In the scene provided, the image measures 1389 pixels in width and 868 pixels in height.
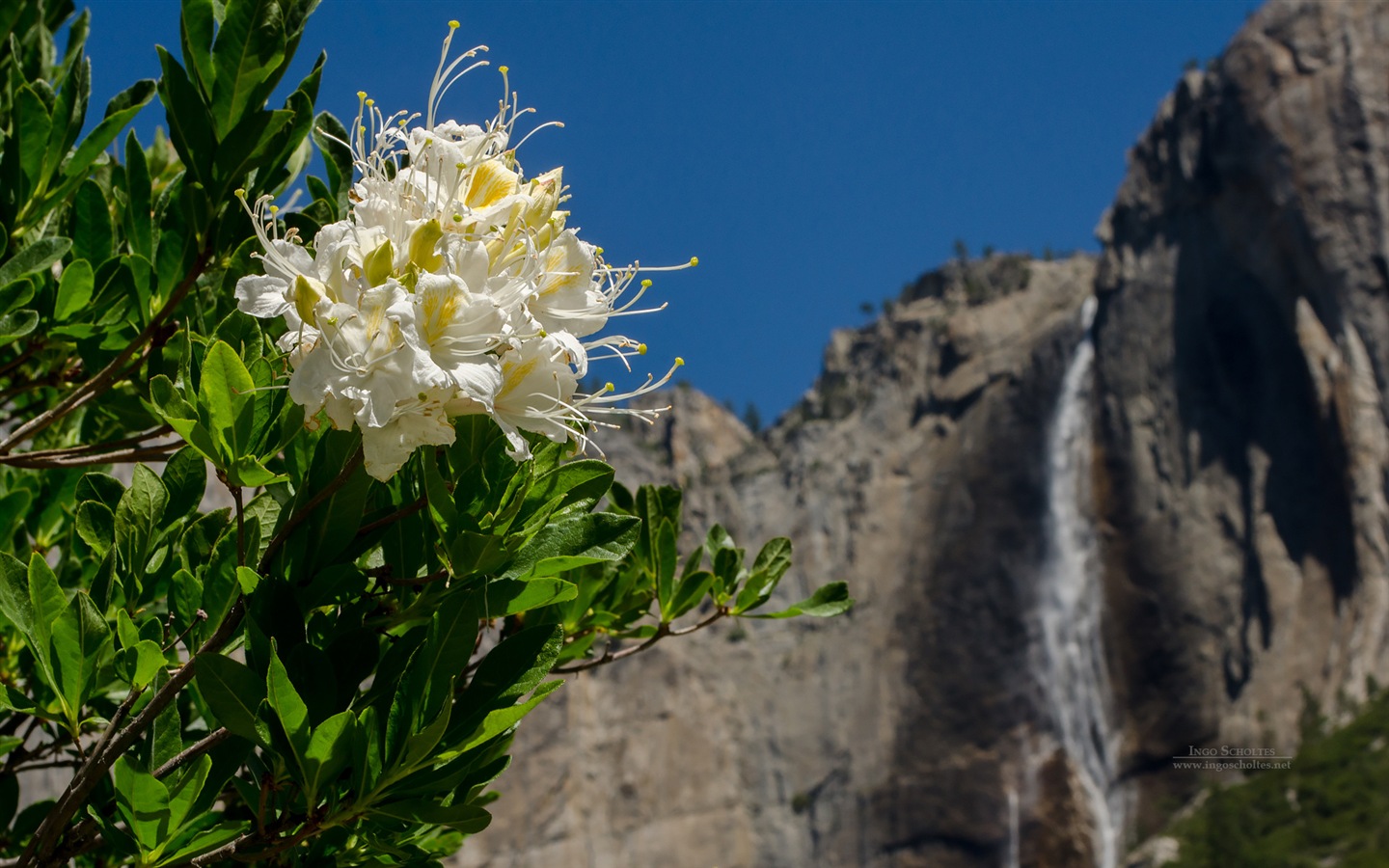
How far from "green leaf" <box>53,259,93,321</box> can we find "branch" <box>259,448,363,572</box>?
0.76 metres

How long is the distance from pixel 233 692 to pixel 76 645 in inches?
9.9

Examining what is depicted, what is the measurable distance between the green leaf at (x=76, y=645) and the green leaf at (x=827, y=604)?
106 cm

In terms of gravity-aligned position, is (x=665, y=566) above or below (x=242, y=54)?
below

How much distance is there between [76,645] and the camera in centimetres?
136

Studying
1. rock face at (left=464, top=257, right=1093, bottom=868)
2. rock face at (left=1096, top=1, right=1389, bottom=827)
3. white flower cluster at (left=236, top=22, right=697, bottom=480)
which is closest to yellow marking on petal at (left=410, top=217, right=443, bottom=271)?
white flower cluster at (left=236, top=22, right=697, bottom=480)

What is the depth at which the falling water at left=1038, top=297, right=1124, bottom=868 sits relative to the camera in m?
25.0

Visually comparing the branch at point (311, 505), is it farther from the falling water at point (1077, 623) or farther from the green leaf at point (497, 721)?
the falling water at point (1077, 623)

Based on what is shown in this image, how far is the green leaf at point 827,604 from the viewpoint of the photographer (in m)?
2.14

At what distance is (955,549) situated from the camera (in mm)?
28703

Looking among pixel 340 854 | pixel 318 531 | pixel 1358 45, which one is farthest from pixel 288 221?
pixel 1358 45

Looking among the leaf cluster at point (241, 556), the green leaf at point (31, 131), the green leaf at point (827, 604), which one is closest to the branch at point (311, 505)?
the leaf cluster at point (241, 556)

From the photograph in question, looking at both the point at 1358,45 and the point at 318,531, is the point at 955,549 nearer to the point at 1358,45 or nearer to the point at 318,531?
the point at 1358,45

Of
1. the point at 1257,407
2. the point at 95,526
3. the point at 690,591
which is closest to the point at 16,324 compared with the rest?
the point at 95,526

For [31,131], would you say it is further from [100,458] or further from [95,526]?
[95,526]
